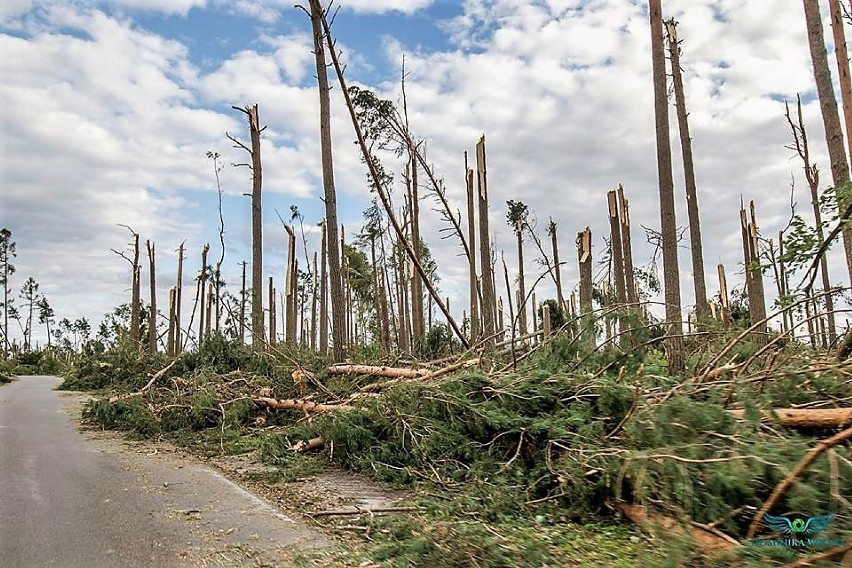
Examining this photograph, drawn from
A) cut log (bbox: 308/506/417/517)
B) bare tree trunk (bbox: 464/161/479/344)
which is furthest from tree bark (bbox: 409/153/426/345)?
cut log (bbox: 308/506/417/517)

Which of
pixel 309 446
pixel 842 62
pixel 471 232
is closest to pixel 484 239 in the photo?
pixel 471 232

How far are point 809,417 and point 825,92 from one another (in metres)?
8.00

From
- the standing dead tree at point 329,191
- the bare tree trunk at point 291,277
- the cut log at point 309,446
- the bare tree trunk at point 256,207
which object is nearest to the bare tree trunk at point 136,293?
the bare tree trunk at point 291,277

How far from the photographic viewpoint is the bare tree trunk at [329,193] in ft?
40.1

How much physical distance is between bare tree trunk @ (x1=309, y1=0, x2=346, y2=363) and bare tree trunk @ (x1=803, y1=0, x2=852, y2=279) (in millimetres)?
8285

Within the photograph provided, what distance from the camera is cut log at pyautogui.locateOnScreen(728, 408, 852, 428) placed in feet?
11.9

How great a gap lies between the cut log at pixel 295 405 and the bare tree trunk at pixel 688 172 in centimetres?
915

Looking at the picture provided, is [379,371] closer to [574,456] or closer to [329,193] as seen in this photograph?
[574,456]

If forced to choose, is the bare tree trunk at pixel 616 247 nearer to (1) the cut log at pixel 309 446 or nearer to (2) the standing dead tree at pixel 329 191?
(2) the standing dead tree at pixel 329 191

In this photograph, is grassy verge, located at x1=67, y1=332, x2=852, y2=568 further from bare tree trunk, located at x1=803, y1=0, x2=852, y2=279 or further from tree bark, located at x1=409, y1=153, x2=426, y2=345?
tree bark, located at x1=409, y1=153, x2=426, y2=345

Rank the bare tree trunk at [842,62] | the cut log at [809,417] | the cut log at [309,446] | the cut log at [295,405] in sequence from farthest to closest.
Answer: the bare tree trunk at [842,62], the cut log at [295,405], the cut log at [309,446], the cut log at [809,417]

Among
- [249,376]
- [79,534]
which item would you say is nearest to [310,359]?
[249,376]

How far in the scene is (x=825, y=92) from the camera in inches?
382

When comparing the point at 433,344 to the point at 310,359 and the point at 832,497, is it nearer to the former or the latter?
the point at 310,359
